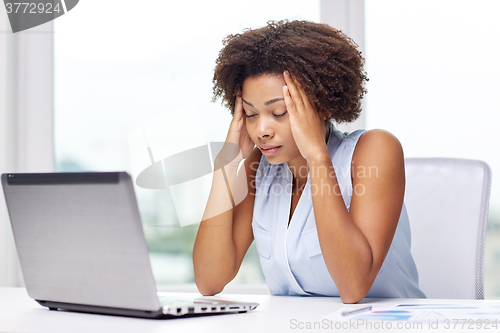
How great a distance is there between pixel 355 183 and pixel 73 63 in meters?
1.70

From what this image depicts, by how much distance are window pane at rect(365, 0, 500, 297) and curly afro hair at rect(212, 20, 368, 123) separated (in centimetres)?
93

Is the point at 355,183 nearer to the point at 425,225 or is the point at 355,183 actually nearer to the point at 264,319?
the point at 425,225

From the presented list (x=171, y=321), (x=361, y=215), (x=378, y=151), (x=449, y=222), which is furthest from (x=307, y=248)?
(x=171, y=321)

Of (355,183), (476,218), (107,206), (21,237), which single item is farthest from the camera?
(476,218)

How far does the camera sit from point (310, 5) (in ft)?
7.15

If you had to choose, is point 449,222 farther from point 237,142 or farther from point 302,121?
point 237,142

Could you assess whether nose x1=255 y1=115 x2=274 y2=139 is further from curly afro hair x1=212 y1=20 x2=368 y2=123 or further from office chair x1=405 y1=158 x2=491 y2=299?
office chair x1=405 y1=158 x2=491 y2=299

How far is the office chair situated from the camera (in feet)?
3.75

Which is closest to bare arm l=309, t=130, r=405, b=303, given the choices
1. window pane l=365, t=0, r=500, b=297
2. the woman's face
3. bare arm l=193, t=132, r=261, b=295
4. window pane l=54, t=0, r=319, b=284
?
the woman's face

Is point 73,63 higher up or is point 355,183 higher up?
point 73,63

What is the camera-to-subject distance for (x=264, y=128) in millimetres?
1091

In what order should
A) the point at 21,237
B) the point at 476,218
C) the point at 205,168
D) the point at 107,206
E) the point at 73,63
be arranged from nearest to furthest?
the point at 107,206, the point at 21,237, the point at 476,218, the point at 205,168, the point at 73,63

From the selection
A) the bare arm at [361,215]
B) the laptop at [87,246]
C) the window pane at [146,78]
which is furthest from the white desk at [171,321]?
the window pane at [146,78]

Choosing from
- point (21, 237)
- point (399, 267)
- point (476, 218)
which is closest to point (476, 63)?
point (476, 218)
